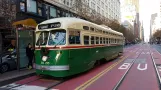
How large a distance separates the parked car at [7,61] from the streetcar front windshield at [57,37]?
12.9ft

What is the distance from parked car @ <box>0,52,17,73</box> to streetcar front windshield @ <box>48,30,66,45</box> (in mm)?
3938

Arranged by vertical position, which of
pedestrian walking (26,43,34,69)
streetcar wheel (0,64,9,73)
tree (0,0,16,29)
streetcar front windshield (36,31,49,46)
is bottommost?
streetcar wheel (0,64,9,73)

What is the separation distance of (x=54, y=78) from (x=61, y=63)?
1328 millimetres

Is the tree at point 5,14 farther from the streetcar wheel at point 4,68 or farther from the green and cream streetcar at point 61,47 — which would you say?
the green and cream streetcar at point 61,47

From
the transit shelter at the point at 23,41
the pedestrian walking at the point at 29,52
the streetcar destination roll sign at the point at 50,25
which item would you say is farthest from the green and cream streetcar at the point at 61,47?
the pedestrian walking at the point at 29,52

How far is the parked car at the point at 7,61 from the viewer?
43.8 feet

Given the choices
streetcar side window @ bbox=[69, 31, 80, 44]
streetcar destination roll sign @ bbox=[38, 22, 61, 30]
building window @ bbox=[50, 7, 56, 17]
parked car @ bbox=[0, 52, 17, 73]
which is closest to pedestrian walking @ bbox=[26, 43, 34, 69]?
parked car @ bbox=[0, 52, 17, 73]

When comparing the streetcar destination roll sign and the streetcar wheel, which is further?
the streetcar wheel

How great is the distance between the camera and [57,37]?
430 inches

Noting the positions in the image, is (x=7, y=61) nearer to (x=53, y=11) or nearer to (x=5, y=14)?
(x=5, y=14)

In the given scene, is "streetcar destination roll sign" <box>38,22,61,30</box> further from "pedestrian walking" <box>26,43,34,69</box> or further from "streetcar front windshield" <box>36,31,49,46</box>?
"pedestrian walking" <box>26,43,34,69</box>

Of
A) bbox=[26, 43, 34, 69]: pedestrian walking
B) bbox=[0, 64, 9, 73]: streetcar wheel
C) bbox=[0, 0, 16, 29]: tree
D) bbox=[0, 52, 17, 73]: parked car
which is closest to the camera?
bbox=[0, 64, 9, 73]: streetcar wheel

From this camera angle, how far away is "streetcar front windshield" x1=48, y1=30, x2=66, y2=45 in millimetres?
10805

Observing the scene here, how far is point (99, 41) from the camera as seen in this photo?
1549 centimetres
